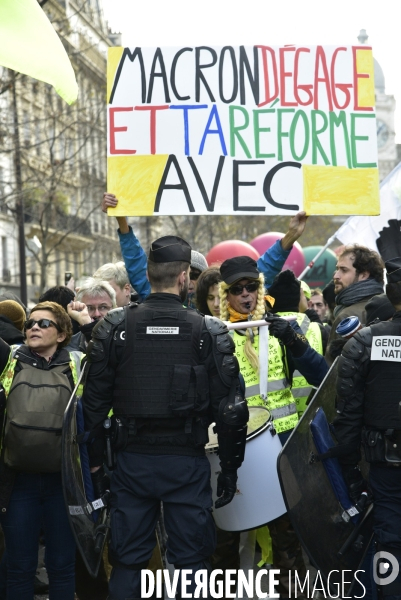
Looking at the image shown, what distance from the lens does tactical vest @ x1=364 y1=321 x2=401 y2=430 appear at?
4.35m

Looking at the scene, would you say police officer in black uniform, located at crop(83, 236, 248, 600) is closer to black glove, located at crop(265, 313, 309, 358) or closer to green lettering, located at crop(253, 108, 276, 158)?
black glove, located at crop(265, 313, 309, 358)

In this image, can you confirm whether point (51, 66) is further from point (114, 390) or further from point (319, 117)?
point (319, 117)

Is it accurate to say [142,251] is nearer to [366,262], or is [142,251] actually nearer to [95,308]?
[95,308]

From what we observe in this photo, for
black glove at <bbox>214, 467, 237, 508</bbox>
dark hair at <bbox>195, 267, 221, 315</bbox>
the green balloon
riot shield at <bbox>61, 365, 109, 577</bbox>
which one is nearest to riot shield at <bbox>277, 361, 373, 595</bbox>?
black glove at <bbox>214, 467, 237, 508</bbox>

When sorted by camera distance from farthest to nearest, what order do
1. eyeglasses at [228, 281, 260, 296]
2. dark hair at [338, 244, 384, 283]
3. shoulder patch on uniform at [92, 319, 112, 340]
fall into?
dark hair at [338, 244, 384, 283] < eyeglasses at [228, 281, 260, 296] < shoulder patch on uniform at [92, 319, 112, 340]

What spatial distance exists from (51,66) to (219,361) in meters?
1.50

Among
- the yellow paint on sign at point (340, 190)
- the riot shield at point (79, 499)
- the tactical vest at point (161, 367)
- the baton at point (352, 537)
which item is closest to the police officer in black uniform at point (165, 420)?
the tactical vest at point (161, 367)

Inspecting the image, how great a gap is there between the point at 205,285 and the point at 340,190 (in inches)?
43.0

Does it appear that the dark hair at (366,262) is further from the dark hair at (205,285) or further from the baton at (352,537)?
the baton at (352,537)

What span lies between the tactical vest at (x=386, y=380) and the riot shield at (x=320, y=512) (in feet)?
1.05

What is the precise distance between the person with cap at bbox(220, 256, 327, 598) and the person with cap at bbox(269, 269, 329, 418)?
0.44 m

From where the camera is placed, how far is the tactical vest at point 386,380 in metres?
4.35

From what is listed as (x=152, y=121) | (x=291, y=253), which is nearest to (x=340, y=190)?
(x=152, y=121)

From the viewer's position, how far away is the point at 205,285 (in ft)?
19.3
